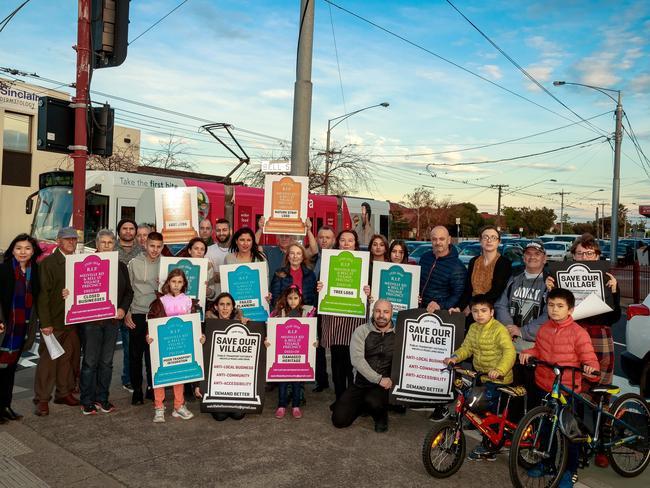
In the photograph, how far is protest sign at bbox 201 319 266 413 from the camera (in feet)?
19.2

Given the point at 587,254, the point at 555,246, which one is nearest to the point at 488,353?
the point at 587,254

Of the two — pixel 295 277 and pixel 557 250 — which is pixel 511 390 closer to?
pixel 295 277

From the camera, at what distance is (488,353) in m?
4.88

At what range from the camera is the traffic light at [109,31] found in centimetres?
633

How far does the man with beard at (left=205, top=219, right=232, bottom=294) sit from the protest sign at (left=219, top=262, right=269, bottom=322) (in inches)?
→ 19.2

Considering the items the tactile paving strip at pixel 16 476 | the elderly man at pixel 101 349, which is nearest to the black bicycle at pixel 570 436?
the tactile paving strip at pixel 16 476

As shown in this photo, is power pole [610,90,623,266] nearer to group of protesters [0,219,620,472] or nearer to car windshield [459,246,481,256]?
car windshield [459,246,481,256]

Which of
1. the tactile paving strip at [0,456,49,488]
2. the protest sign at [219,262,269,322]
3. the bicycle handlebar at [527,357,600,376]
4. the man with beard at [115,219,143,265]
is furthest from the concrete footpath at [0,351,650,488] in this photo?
the man with beard at [115,219,143,265]

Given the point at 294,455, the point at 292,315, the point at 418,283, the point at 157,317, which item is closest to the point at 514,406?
the point at 418,283

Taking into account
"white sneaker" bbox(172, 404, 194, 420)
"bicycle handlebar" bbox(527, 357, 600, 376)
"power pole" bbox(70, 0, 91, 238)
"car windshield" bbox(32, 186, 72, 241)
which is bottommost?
"white sneaker" bbox(172, 404, 194, 420)

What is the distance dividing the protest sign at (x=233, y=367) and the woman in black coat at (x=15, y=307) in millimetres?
1752

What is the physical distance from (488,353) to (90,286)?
3.95 m

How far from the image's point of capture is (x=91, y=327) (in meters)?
5.97

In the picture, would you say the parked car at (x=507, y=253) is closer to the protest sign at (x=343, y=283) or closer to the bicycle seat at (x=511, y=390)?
the protest sign at (x=343, y=283)
